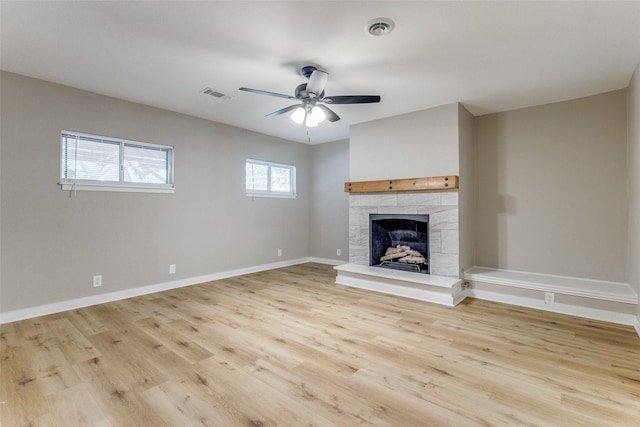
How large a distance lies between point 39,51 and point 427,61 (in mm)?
3557

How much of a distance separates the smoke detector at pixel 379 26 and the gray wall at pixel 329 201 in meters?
3.55

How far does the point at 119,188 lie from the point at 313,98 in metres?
2.77

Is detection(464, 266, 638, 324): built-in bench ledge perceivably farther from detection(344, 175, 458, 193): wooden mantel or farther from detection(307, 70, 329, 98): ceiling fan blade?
detection(307, 70, 329, 98): ceiling fan blade

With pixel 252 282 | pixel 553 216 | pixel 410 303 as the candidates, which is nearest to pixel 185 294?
pixel 252 282

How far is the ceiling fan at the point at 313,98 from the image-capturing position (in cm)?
279

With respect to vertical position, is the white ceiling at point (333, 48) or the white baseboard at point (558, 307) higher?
the white ceiling at point (333, 48)

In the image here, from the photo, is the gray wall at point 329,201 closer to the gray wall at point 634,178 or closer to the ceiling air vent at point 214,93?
the ceiling air vent at point 214,93

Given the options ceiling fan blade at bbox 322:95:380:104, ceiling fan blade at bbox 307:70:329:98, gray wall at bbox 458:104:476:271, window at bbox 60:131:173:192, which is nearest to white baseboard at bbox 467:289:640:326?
gray wall at bbox 458:104:476:271

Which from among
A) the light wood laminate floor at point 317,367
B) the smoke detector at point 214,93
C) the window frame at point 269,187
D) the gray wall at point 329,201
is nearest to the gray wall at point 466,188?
the light wood laminate floor at point 317,367

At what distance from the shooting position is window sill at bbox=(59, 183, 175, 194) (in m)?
3.41

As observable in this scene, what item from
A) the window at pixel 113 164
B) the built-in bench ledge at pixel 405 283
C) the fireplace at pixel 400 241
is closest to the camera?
the window at pixel 113 164

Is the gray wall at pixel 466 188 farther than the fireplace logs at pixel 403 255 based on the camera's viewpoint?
No

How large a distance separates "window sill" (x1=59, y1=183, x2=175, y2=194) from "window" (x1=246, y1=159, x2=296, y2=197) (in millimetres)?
1481

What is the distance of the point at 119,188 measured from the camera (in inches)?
149
